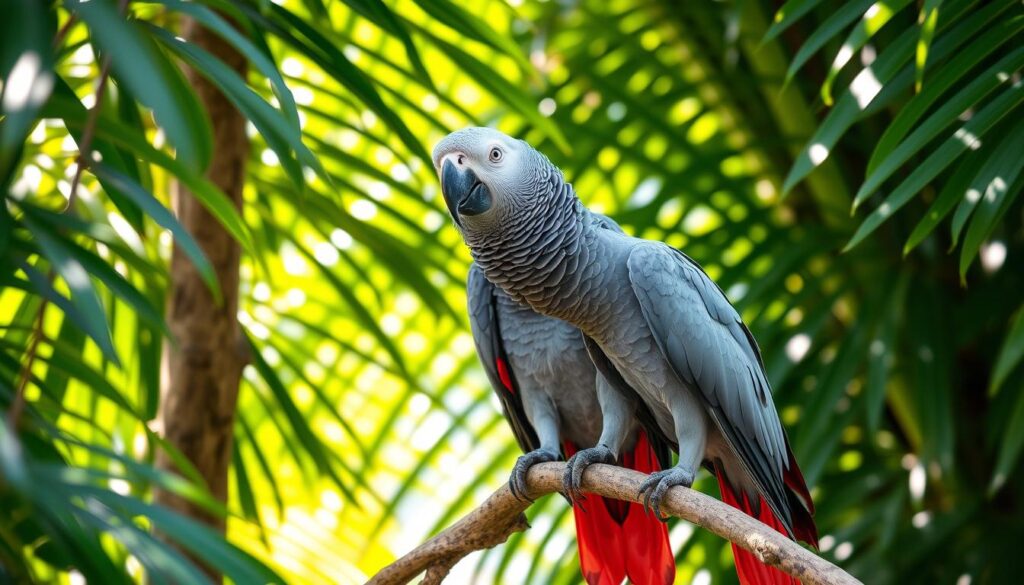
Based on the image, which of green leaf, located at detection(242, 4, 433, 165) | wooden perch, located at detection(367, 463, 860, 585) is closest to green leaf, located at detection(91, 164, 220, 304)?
green leaf, located at detection(242, 4, 433, 165)

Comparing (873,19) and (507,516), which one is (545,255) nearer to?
(507,516)

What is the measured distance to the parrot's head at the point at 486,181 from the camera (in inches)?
51.7

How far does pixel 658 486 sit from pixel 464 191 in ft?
1.43

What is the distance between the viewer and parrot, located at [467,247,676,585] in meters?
1.57

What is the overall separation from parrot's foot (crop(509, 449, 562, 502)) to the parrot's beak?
0.38 meters

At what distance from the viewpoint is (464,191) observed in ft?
4.30

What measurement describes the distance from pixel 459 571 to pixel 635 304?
1.55 metres

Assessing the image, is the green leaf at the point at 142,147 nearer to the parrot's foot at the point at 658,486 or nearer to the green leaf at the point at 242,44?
the green leaf at the point at 242,44

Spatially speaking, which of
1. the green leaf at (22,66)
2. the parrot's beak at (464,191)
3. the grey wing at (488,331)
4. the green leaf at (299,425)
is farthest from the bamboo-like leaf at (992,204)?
the green leaf at (299,425)

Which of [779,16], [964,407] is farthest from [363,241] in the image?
[964,407]

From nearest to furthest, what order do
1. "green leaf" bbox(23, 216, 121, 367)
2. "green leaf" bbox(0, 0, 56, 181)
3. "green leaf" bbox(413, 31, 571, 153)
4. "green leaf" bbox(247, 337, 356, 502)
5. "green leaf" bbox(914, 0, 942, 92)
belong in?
"green leaf" bbox(0, 0, 56, 181), "green leaf" bbox(23, 216, 121, 367), "green leaf" bbox(914, 0, 942, 92), "green leaf" bbox(413, 31, 571, 153), "green leaf" bbox(247, 337, 356, 502)

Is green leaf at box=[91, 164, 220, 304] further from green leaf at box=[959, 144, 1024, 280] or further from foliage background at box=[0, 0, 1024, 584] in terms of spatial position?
Answer: green leaf at box=[959, 144, 1024, 280]

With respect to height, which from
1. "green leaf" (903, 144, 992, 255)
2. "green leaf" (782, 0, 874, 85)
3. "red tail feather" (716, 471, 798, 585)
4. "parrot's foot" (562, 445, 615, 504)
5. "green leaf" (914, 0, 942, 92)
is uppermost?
"green leaf" (782, 0, 874, 85)

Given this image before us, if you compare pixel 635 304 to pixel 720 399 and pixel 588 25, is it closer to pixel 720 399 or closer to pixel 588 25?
pixel 720 399
